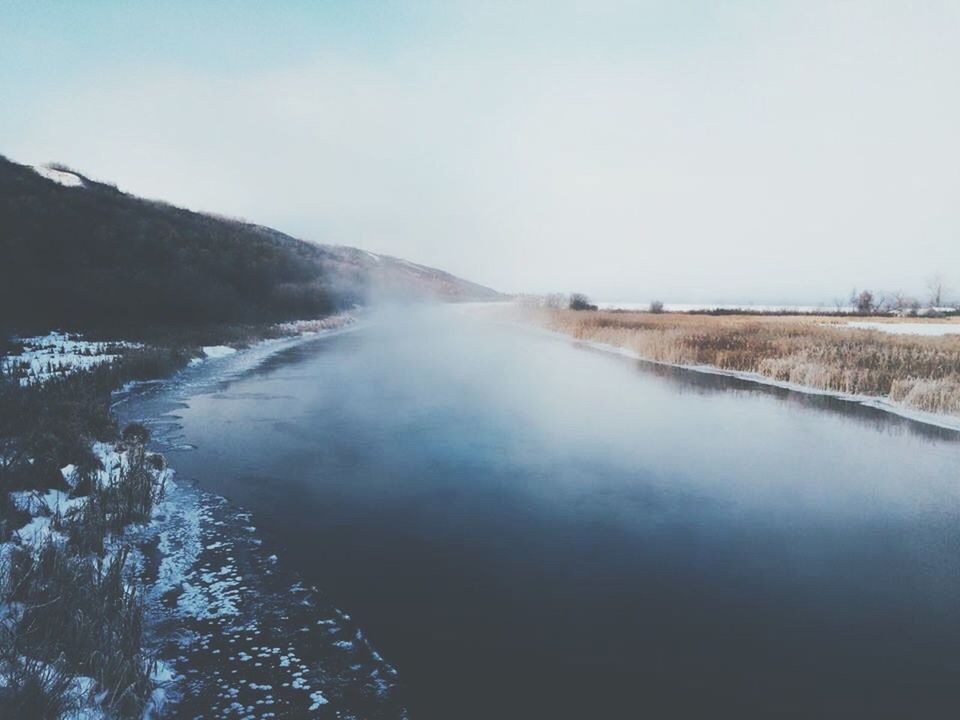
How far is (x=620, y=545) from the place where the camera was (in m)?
6.97

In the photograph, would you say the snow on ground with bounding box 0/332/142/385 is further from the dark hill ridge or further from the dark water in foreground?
the dark water in foreground

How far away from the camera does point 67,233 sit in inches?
1313

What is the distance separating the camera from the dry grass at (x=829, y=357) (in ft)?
51.0

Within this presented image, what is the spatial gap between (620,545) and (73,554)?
575 cm

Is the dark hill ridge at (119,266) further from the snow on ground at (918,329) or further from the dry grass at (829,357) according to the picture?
the snow on ground at (918,329)

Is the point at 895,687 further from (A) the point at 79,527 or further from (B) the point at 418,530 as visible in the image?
(A) the point at 79,527

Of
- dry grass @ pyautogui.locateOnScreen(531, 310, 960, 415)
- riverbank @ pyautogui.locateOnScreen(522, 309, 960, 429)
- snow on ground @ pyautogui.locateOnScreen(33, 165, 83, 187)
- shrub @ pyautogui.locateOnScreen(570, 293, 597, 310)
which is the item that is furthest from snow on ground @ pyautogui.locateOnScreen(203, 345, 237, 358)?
shrub @ pyautogui.locateOnScreen(570, 293, 597, 310)

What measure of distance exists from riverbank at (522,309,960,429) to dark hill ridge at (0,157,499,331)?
23.5 metres

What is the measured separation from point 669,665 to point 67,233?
130ft

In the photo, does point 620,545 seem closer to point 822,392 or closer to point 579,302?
point 822,392

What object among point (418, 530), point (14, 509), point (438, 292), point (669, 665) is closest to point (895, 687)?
point (669, 665)

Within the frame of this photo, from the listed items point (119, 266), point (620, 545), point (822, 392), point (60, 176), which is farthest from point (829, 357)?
point (60, 176)

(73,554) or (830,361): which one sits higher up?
(830,361)

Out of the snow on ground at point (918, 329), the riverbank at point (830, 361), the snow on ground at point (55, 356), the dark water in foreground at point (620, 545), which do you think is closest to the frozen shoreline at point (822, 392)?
the riverbank at point (830, 361)
